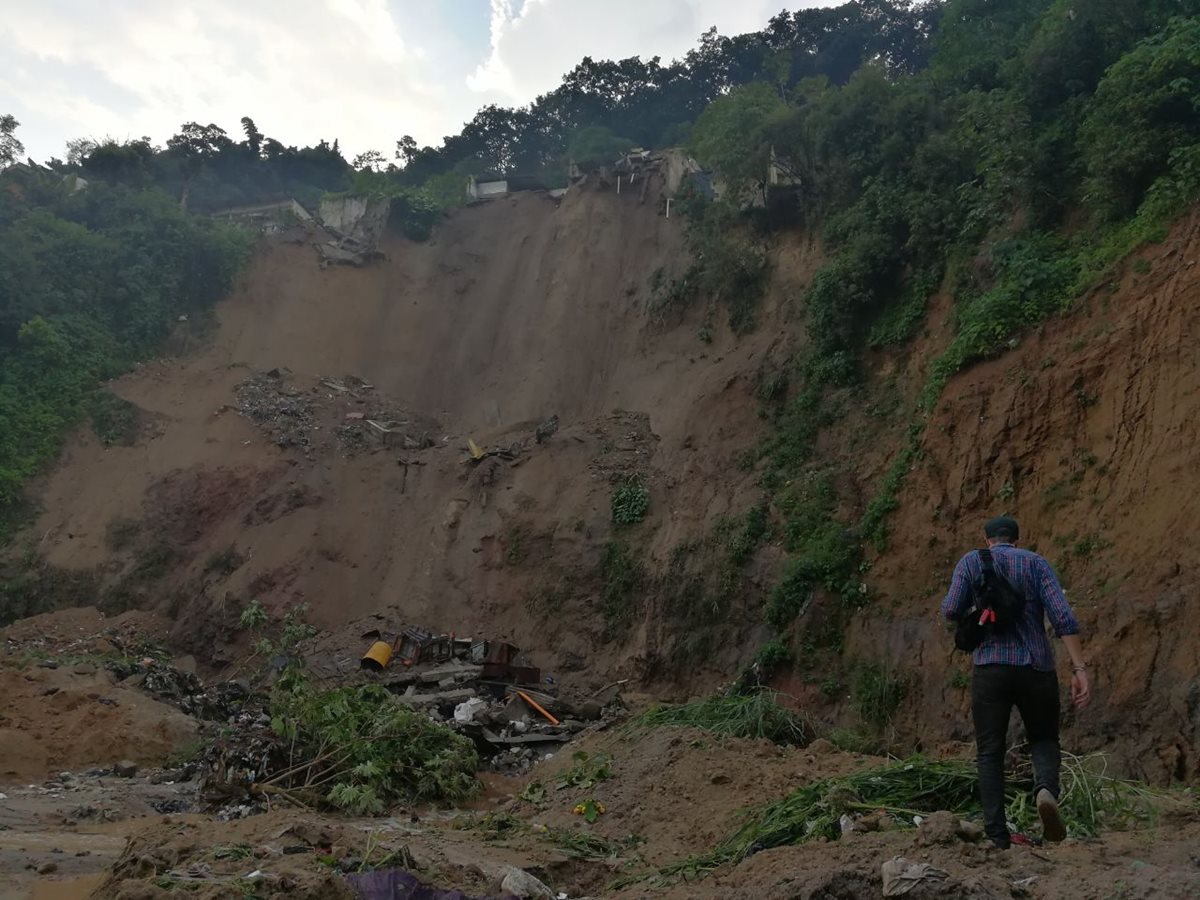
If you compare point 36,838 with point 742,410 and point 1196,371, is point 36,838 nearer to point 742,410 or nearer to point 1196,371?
point 1196,371

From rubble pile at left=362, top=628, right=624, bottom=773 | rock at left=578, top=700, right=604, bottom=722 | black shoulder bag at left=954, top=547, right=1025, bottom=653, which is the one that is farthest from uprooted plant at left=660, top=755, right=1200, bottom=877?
rock at left=578, top=700, right=604, bottom=722

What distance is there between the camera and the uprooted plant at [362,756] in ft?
29.0

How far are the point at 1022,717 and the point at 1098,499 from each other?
5.41 metres

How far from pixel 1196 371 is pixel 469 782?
27.3ft

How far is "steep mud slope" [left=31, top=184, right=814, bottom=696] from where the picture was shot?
55.1 feet

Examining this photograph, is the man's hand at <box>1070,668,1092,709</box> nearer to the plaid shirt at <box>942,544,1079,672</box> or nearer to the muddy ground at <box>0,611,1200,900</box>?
the plaid shirt at <box>942,544,1079,672</box>

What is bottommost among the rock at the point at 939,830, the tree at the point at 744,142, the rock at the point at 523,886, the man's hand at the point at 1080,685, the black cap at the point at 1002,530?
the rock at the point at 523,886

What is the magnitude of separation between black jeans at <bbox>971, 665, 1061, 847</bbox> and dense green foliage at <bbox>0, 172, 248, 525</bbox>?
21.5m

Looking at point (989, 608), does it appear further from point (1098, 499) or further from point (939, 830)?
point (1098, 499)

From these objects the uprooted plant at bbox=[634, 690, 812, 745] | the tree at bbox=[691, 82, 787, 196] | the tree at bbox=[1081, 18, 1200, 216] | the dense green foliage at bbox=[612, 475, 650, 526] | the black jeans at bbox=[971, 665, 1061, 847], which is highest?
the tree at bbox=[691, 82, 787, 196]

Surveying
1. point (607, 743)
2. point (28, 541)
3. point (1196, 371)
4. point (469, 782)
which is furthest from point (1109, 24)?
point (28, 541)

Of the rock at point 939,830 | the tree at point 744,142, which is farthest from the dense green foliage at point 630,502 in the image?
the rock at point 939,830

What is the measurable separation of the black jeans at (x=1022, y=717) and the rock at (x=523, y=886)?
2373 mm

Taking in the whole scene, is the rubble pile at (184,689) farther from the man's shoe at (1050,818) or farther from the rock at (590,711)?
the man's shoe at (1050,818)
